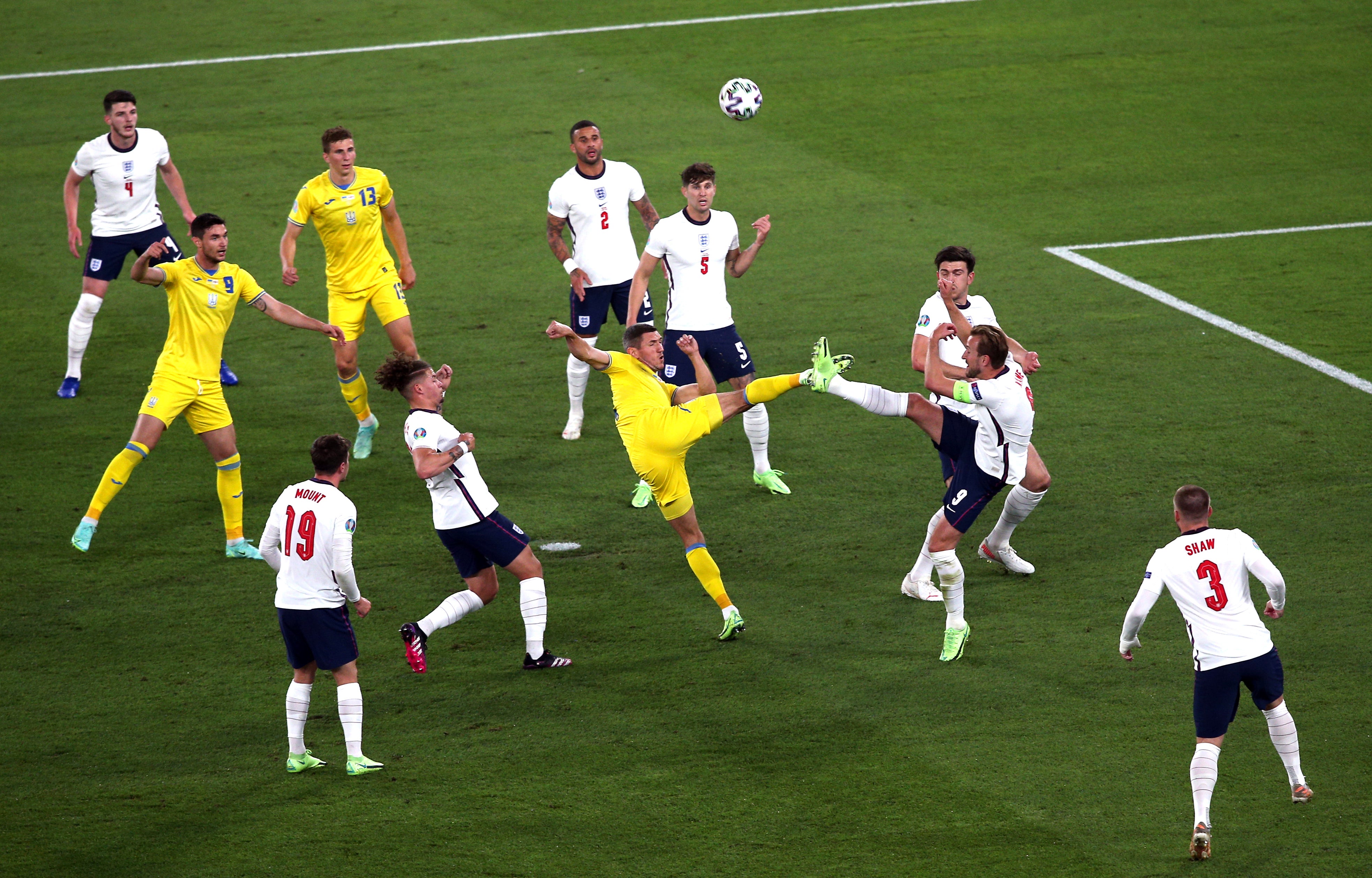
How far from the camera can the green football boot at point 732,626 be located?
953 centimetres

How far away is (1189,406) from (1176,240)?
199 inches

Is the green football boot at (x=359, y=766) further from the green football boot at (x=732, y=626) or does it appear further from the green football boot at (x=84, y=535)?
the green football boot at (x=84, y=535)

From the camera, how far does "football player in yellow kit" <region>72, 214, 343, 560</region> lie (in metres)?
10.7

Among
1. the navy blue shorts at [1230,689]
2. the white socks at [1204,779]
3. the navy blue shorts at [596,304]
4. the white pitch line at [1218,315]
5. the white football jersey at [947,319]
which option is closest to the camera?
the white socks at [1204,779]

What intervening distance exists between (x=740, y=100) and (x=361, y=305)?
195 inches

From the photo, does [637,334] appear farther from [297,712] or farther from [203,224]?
[203,224]

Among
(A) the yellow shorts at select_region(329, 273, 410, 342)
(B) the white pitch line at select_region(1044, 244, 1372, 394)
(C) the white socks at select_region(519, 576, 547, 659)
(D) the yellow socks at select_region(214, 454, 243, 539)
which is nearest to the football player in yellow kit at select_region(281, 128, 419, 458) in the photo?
(A) the yellow shorts at select_region(329, 273, 410, 342)

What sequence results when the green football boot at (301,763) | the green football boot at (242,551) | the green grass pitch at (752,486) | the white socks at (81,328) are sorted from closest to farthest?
1. the green grass pitch at (752,486)
2. the green football boot at (301,763)
3. the green football boot at (242,551)
4. the white socks at (81,328)

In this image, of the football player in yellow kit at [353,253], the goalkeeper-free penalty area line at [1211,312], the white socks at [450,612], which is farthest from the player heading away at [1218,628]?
the football player in yellow kit at [353,253]

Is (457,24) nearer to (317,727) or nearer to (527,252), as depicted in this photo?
(527,252)

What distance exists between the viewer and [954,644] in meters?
9.20

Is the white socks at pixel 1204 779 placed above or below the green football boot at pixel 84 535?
below

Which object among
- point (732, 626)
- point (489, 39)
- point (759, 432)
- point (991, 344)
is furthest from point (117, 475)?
point (489, 39)

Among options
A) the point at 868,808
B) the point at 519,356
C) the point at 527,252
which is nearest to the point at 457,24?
the point at 527,252
